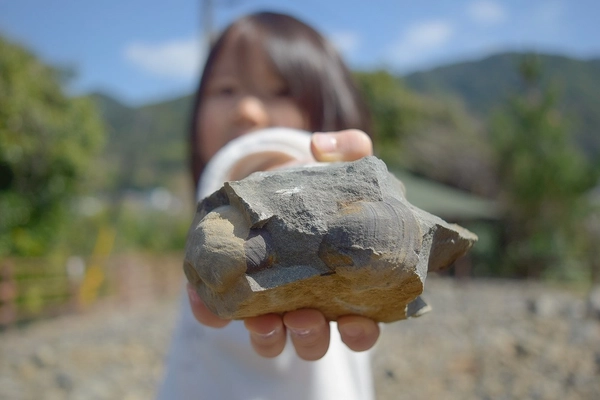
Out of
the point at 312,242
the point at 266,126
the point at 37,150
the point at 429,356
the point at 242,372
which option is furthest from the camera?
the point at 37,150

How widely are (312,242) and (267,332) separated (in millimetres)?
332

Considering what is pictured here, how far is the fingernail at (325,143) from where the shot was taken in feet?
4.70

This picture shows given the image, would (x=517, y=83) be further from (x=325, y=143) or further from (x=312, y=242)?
(x=312, y=242)

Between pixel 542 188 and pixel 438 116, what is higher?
pixel 542 188

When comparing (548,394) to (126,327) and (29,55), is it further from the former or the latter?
(29,55)

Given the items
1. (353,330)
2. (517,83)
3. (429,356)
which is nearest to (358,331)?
(353,330)

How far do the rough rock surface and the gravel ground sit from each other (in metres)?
3.77

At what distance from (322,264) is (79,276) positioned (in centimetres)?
968

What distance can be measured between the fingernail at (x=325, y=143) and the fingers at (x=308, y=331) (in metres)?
0.45

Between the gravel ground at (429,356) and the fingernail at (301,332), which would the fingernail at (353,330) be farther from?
the gravel ground at (429,356)

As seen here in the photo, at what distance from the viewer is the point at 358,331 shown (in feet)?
4.40

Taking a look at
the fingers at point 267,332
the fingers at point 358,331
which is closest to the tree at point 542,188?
the fingers at point 358,331

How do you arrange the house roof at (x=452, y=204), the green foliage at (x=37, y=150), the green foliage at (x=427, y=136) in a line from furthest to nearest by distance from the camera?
the green foliage at (x=427, y=136) < the house roof at (x=452, y=204) < the green foliage at (x=37, y=150)

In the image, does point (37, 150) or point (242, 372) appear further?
point (37, 150)
